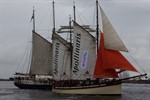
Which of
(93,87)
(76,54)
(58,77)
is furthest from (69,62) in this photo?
(93,87)

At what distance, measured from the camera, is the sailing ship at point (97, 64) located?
63.7 meters

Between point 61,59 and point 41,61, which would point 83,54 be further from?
point 41,61

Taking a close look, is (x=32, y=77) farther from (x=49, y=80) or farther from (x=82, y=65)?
(x=82, y=65)

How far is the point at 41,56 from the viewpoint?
90812 millimetres

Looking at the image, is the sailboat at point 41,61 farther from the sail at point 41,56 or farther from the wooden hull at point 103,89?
the wooden hull at point 103,89

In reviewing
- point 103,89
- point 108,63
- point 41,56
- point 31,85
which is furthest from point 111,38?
point 31,85

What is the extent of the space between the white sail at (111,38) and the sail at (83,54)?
5618 millimetres

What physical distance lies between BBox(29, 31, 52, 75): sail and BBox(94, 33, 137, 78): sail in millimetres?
25839

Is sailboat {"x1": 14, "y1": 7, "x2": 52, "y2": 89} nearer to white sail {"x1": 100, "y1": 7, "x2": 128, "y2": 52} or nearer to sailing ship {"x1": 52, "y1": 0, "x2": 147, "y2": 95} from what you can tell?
sailing ship {"x1": 52, "y1": 0, "x2": 147, "y2": 95}

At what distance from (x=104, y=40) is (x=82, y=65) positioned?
810 centimetres

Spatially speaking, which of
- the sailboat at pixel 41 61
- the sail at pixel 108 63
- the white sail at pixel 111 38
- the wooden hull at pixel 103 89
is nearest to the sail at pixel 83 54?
the wooden hull at pixel 103 89

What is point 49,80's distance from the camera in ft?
298

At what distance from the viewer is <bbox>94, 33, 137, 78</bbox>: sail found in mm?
62969

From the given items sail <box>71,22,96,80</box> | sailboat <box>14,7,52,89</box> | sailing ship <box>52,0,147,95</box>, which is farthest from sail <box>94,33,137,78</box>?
sailboat <box>14,7,52,89</box>
